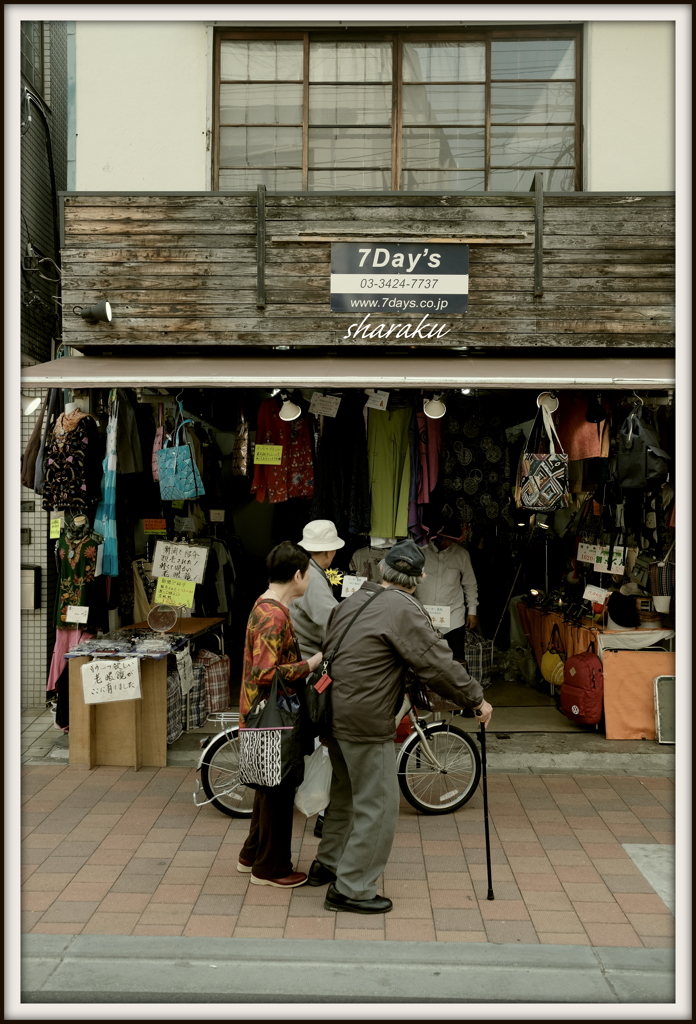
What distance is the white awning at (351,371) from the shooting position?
618 centimetres

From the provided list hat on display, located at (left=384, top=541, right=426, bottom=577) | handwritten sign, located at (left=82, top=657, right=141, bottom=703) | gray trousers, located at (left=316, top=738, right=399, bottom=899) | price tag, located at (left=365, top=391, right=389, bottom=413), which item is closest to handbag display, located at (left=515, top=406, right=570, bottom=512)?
price tag, located at (left=365, top=391, right=389, bottom=413)

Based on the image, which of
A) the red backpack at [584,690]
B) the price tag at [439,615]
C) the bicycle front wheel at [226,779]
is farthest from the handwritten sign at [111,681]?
the red backpack at [584,690]

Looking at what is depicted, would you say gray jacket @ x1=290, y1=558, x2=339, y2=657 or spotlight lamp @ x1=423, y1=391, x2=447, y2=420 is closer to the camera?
gray jacket @ x1=290, y1=558, x2=339, y2=657

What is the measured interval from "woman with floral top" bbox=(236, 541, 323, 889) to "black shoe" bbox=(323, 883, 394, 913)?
0.38 meters

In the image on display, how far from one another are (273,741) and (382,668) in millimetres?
809

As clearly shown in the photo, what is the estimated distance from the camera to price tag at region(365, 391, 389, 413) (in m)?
7.11

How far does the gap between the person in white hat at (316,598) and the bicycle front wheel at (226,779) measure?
102cm

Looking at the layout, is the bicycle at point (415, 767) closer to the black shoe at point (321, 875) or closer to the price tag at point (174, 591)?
the black shoe at point (321, 875)

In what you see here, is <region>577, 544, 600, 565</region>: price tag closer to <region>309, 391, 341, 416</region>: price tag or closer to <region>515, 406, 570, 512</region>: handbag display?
<region>515, 406, 570, 512</region>: handbag display

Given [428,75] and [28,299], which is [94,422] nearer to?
[28,299]

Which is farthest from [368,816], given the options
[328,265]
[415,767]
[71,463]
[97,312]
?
[97,312]

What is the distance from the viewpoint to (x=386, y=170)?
8.02 metres

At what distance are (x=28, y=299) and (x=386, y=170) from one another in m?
4.36

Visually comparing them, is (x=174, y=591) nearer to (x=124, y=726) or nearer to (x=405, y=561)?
(x=124, y=726)
